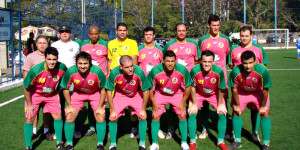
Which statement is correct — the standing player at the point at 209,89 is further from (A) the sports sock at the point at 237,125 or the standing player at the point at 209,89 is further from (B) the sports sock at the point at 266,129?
(B) the sports sock at the point at 266,129

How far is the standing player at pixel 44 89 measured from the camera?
175 inches

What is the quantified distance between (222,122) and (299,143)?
53.4 inches

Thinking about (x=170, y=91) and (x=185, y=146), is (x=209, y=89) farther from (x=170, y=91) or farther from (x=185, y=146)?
(x=185, y=146)

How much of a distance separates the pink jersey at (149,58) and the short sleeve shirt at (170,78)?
94cm

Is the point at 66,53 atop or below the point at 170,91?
atop

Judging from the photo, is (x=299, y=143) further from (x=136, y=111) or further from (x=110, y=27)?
(x=110, y=27)

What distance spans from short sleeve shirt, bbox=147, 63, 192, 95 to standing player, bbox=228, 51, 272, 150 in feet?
2.40

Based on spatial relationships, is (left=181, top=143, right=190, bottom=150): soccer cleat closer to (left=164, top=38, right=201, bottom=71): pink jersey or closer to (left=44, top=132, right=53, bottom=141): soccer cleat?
(left=164, top=38, right=201, bottom=71): pink jersey

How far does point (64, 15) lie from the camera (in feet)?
54.4

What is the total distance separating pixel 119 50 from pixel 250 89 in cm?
261

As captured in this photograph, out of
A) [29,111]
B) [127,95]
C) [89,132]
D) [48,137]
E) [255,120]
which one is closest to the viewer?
[29,111]

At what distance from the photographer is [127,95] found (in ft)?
16.0

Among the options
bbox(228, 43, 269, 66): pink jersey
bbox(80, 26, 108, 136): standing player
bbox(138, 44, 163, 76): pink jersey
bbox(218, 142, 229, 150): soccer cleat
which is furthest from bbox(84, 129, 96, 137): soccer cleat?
bbox(228, 43, 269, 66): pink jersey

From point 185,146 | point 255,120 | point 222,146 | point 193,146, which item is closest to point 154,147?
point 185,146
